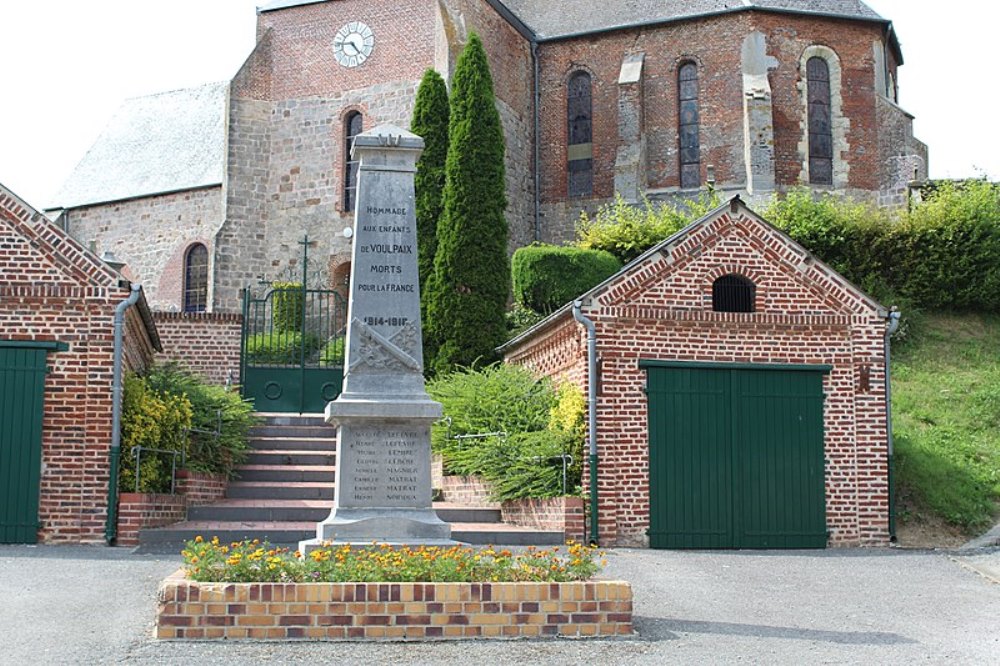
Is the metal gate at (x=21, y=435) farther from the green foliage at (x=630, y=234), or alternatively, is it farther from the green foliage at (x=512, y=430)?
the green foliage at (x=630, y=234)

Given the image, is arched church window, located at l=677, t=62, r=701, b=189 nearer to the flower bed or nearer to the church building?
the church building

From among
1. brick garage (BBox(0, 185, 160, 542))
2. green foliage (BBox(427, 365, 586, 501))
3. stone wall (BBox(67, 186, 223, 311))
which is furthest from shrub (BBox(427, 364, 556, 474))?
stone wall (BBox(67, 186, 223, 311))

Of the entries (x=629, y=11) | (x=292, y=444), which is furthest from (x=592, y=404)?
(x=629, y=11)

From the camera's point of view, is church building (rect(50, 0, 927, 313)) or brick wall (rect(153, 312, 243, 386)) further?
church building (rect(50, 0, 927, 313))

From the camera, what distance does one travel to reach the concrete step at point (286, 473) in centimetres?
1589

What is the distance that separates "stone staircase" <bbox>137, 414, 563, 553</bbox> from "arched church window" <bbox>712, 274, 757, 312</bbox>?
3.88 metres

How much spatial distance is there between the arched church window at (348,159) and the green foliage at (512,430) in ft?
36.8

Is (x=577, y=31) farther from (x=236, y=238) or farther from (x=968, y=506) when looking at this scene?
(x=968, y=506)

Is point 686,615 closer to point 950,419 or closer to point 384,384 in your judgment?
point 384,384

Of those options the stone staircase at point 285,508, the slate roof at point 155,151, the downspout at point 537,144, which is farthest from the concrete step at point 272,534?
the slate roof at point 155,151

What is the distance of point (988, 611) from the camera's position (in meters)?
10.5

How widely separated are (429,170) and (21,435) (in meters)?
12.4

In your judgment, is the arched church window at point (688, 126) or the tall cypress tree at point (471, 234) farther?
the arched church window at point (688, 126)

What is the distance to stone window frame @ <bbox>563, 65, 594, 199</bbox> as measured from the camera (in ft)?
104
